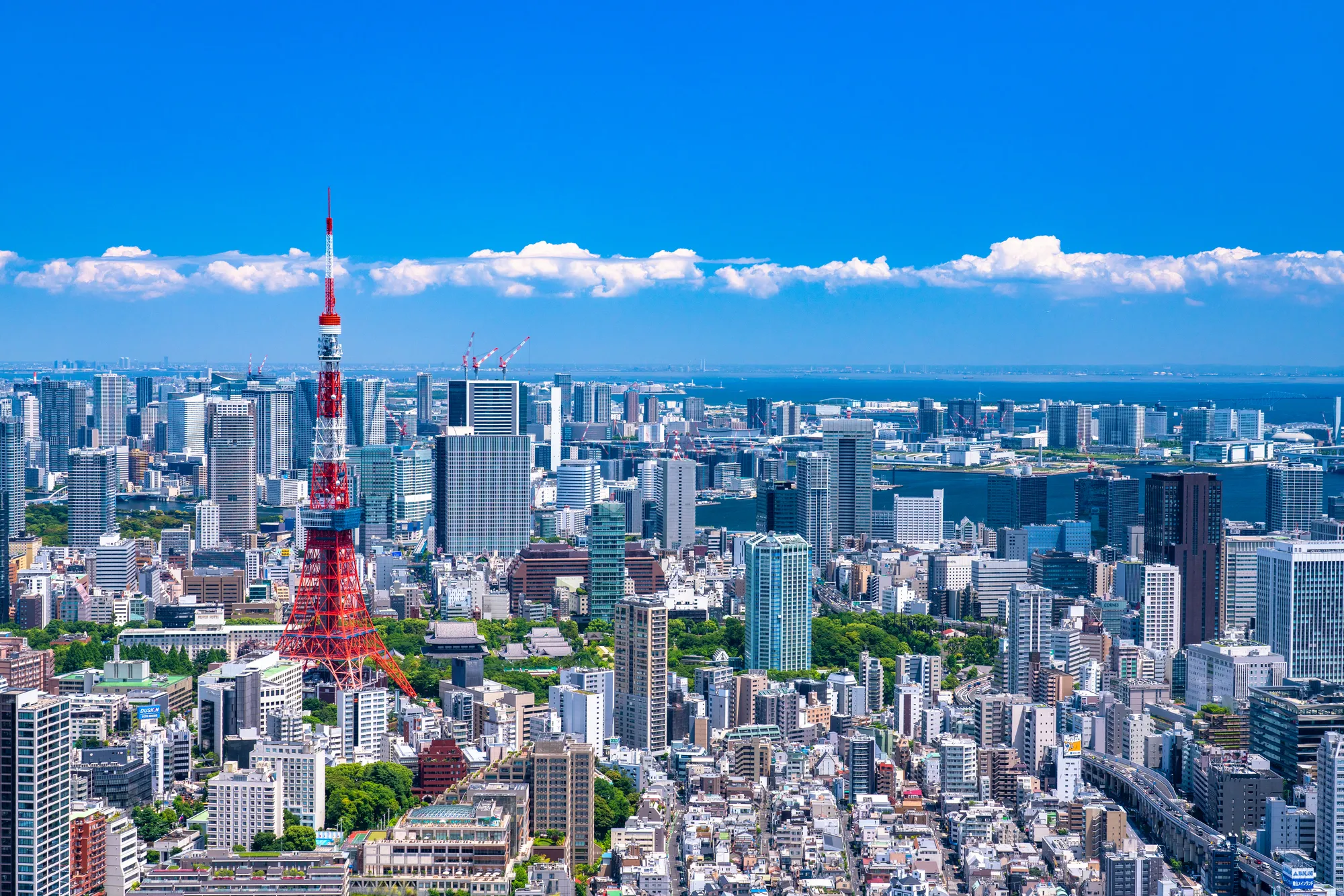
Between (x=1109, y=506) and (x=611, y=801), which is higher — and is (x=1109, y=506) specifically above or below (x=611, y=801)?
above

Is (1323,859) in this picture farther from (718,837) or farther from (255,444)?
(255,444)

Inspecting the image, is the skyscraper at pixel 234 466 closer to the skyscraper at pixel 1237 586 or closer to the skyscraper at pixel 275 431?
the skyscraper at pixel 275 431

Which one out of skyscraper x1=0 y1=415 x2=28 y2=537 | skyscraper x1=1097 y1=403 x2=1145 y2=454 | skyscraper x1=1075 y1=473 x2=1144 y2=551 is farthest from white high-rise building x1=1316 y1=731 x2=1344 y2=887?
skyscraper x1=1097 y1=403 x2=1145 y2=454

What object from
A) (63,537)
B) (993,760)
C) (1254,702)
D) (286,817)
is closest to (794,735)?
(993,760)

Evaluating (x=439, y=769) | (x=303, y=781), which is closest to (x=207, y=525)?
(x=439, y=769)

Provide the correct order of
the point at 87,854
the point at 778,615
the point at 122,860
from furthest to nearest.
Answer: the point at 778,615
the point at 122,860
the point at 87,854

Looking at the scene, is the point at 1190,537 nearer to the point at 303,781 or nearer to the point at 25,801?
the point at 303,781

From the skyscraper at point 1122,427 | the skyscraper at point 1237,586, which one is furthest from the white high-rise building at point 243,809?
the skyscraper at point 1122,427
